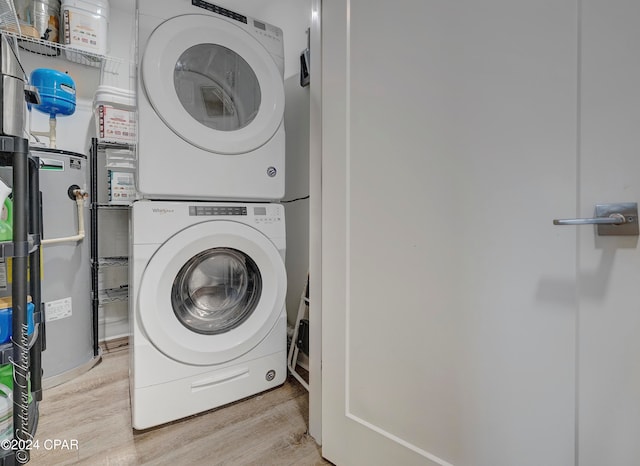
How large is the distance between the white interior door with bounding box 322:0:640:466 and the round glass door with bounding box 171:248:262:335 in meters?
0.56

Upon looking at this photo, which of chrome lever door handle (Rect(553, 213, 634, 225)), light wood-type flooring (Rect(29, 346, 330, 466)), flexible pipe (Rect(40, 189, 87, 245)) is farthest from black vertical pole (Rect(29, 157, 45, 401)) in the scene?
chrome lever door handle (Rect(553, 213, 634, 225))

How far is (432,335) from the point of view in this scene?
83cm

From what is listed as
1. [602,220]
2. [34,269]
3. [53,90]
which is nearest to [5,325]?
[34,269]

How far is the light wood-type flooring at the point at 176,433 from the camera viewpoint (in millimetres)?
1094

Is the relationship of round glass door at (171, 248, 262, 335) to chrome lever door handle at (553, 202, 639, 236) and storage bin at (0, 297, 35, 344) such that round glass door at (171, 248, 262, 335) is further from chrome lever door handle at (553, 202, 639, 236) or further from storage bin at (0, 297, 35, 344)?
chrome lever door handle at (553, 202, 639, 236)

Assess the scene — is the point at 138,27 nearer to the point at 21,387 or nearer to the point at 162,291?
the point at 162,291

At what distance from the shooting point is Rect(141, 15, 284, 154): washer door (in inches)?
47.0

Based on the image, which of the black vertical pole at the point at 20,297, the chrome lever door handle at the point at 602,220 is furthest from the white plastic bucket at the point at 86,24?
→ the chrome lever door handle at the point at 602,220

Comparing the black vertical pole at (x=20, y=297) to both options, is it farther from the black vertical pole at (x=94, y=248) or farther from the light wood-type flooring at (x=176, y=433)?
the black vertical pole at (x=94, y=248)

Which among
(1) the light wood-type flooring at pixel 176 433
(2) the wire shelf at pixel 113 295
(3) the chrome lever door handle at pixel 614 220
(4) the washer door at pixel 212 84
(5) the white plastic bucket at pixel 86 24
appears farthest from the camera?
(2) the wire shelf at pixel 113 295

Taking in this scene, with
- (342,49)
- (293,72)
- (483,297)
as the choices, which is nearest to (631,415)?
(483,297)

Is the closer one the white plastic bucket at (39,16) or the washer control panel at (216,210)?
the washer control panel at (216,210)

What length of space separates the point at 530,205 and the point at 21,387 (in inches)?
57.7

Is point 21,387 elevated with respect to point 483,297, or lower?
lower
